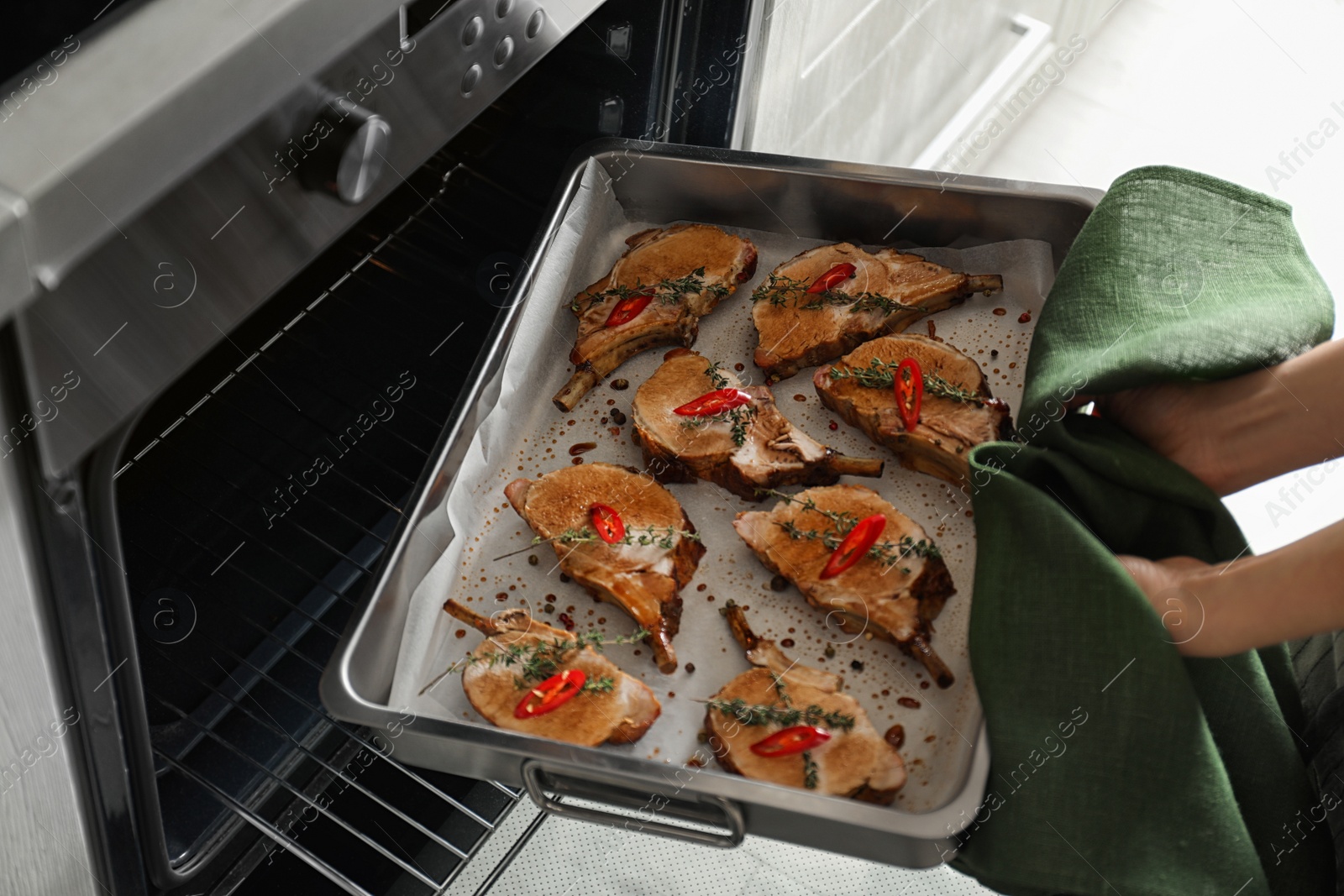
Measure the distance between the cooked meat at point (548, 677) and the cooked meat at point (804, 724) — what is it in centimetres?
Result: 10

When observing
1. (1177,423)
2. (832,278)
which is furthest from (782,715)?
(832,278)

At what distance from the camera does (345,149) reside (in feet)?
3.22

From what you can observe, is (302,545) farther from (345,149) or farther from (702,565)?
(345,149)

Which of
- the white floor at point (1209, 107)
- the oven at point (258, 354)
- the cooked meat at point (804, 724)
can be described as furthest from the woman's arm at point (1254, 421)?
the white floor at point (1209, 107)

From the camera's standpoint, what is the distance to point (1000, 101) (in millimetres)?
3131

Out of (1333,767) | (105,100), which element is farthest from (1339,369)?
(105,100)

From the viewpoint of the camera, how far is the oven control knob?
963 millimetres

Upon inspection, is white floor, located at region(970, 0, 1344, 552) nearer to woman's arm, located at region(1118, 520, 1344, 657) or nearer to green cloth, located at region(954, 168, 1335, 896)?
green cloth, located at region(954, 168, 1335, 896)

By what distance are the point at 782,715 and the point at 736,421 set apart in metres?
0.44

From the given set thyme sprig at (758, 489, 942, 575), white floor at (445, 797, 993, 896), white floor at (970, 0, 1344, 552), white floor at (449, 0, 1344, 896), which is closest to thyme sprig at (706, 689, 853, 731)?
thyme sprig at (758, 489, 942, 575)

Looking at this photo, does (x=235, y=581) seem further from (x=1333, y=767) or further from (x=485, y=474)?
(x=1333, y=767)

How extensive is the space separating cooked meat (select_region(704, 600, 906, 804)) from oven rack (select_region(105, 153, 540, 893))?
1.22 ft

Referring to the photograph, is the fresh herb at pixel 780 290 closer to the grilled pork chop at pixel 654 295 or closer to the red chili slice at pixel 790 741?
the grilled pork chop at pixel 654 295

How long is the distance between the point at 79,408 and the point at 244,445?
25.5 inches
